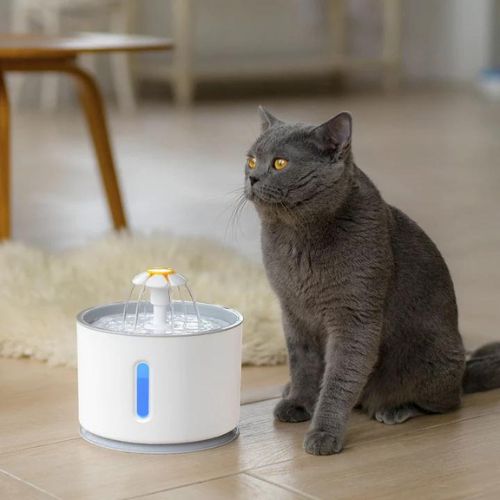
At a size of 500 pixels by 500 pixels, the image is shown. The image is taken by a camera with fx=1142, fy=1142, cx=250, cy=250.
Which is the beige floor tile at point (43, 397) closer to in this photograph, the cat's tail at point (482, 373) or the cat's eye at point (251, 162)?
the cat's tail at point (482, 373)

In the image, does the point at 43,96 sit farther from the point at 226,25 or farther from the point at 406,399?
the point at 406,399

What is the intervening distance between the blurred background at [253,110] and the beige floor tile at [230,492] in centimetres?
89

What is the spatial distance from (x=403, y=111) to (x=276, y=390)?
3.96 m

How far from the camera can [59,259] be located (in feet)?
7.77

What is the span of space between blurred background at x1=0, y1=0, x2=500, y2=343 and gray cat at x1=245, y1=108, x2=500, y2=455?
1.86 feet

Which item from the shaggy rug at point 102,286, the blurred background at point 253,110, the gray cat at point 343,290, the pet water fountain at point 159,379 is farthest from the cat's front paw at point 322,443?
the blurred background at point 253,110

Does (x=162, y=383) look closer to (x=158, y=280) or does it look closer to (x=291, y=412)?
(x=158, y=280)

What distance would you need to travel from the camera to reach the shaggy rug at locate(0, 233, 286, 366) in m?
1.92

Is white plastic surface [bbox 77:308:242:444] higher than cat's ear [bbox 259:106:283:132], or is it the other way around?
cat's ear [bbox 259:106:283:132]

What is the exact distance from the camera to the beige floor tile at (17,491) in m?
1.30

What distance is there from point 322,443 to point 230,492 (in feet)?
0.57

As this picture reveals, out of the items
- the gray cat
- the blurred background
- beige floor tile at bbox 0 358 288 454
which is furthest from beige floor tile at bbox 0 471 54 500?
the blurred background

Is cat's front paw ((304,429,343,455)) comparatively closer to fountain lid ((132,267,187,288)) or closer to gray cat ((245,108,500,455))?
gray cat ((245,108,500,455))

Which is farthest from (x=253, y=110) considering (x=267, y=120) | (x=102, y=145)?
(x=267, y=120)
